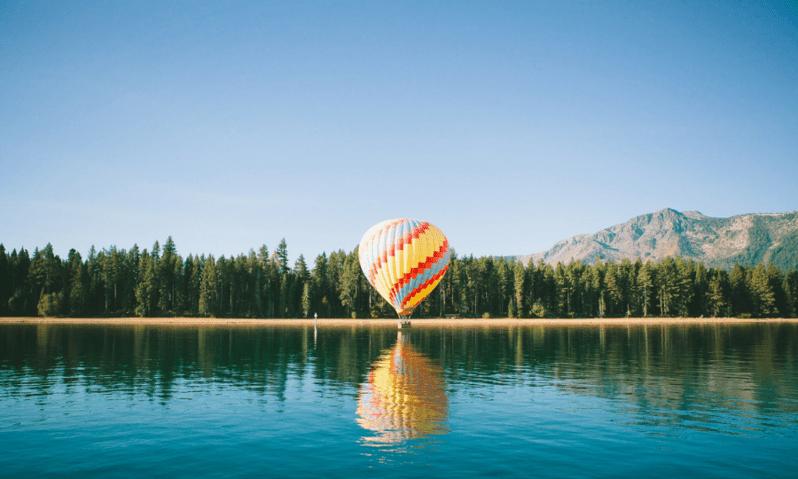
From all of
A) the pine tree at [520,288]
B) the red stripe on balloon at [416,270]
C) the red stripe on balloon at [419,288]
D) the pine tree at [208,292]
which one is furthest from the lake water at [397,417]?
the pine tree at [520,288]

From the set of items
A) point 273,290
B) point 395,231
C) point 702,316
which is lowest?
point 702,316

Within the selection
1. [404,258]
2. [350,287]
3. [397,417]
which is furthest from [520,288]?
[397,417]

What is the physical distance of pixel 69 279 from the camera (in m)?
132

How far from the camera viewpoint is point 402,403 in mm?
24797

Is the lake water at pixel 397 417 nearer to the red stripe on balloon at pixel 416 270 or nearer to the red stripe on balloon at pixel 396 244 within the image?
the red stripe on balloon at pixel 396 244

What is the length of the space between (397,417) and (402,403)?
2759mm

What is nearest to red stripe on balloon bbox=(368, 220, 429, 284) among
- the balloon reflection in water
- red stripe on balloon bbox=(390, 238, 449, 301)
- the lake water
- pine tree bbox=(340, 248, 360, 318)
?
red stripe on balloon bbox=(390, 238, 449, 301)

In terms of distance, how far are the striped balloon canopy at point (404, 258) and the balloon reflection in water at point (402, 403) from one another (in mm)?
35944

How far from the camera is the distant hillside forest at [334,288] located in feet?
424

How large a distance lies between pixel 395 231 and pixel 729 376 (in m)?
49.2

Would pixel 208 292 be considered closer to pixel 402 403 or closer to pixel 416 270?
pixel 416 270

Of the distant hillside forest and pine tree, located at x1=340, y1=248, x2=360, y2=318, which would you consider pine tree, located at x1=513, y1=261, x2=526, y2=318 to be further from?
pine tree, located at x1=340, y1=248, x2=360, y2=318

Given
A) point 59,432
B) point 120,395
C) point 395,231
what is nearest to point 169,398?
point 120,395

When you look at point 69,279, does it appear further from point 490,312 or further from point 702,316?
point 702,316
